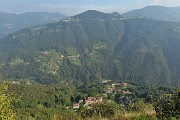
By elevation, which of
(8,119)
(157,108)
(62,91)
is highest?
(157,108)

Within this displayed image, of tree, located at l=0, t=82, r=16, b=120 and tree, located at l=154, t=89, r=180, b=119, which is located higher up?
tree, located at l=154, t=89, r=180, b=119

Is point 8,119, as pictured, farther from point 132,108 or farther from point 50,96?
point 50,96

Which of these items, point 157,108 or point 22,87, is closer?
point 157,108

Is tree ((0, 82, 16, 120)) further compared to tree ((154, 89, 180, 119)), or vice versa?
tree ((0, 82, 16, 120))

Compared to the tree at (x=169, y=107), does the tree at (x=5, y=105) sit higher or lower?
lower

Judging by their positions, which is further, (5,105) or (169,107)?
(5,105)

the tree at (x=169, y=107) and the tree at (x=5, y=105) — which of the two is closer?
the tree at (x=169, y=107)

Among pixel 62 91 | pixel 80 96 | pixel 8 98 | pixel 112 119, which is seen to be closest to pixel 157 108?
pixel 112 119

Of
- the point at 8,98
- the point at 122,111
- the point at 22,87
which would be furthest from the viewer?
the point at 22,87

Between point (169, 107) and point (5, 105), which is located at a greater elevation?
point (169, 107)

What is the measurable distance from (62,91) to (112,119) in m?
111

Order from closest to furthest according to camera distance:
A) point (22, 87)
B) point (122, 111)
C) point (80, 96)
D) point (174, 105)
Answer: point (174, 105), point (122, 111), point (80, 96), point (22, 87)

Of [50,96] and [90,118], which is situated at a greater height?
[90,118]

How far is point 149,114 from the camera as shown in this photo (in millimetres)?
8875
